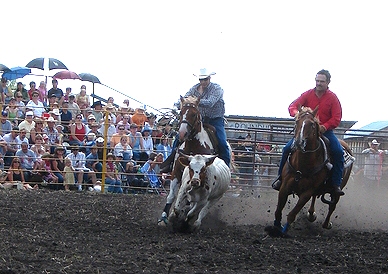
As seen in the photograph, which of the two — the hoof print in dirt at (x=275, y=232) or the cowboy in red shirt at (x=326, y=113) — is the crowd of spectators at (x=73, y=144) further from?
the hoof print in dirt at (x=275, y=232)

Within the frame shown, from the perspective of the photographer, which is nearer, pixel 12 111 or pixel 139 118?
pixel 12 111

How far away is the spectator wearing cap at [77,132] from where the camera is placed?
44.1 feet

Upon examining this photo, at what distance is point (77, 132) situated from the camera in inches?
534

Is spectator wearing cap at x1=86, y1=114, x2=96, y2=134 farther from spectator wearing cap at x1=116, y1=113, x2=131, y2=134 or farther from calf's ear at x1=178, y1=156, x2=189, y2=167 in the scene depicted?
calf's ear at x1=178, y1=156, x2=189, y2=167

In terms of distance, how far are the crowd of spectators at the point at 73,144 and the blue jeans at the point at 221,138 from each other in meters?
3.98

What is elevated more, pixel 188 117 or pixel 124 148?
pixel 188 117

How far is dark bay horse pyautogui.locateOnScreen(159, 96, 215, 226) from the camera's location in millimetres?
8329

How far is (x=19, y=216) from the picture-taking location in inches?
332

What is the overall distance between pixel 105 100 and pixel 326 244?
426 inches

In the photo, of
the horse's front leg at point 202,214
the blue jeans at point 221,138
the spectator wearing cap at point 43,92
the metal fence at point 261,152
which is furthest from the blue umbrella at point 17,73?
the horse's front leg at point 202,214

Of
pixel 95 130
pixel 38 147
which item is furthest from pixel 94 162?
pixel 38 147

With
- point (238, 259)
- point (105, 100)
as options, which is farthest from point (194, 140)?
point (105, 100)

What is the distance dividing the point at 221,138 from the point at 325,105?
1409 mm

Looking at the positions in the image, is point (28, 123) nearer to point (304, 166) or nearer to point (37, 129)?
point (37, 129)
